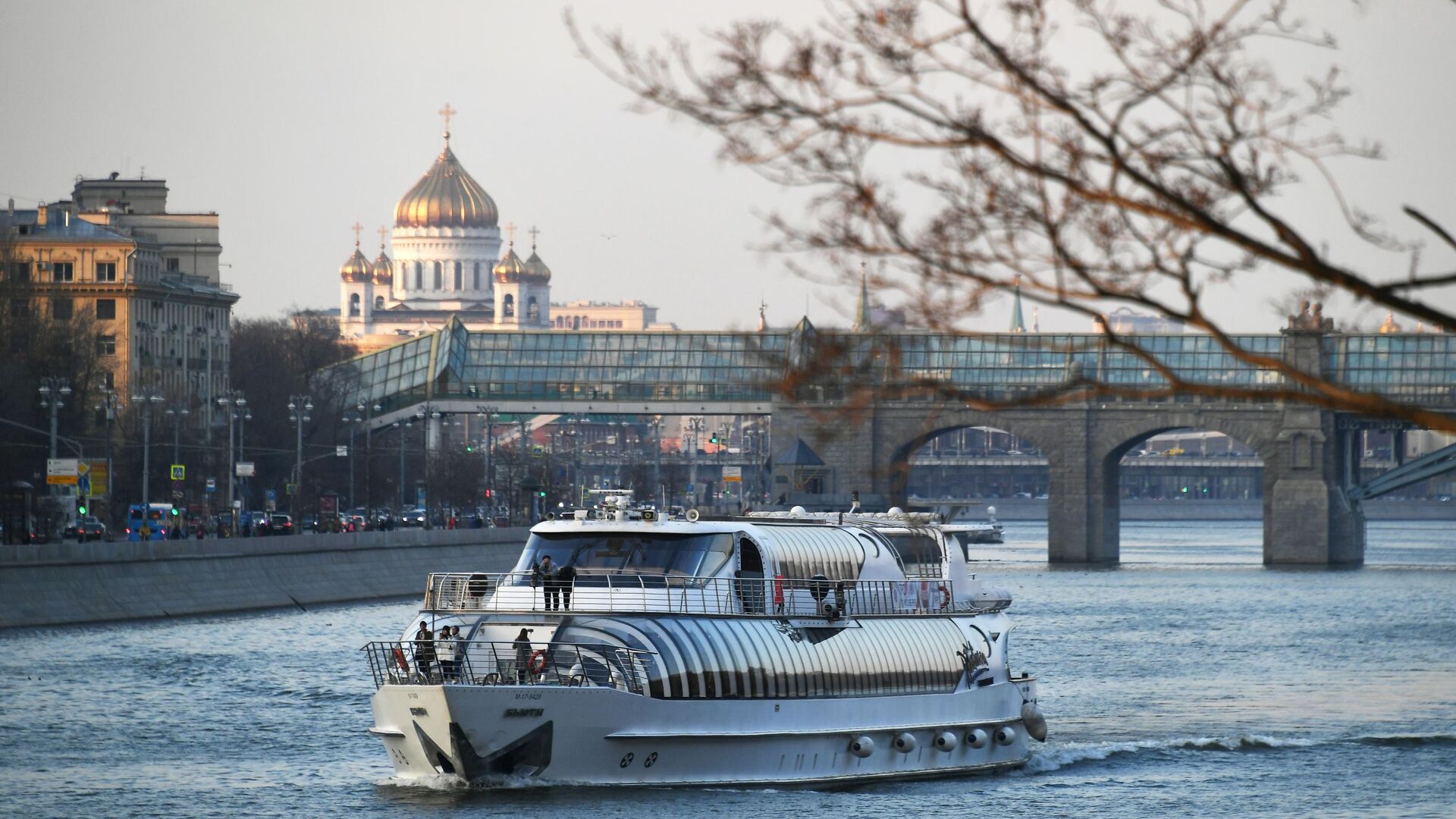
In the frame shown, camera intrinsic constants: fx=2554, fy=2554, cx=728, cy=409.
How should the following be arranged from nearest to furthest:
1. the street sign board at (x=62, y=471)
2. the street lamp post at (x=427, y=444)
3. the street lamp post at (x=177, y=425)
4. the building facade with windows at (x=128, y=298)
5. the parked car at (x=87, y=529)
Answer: the street sign board at (x=62, y=471) < the parked car at (x=87, y=529) < the street lamp post at (x=177, y=425) < the building facade with windows at (x=128, y=298) < the street lamp post at (x=427, y=444)

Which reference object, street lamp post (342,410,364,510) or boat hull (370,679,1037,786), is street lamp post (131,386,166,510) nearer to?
street lamp post (342,410,364,510)

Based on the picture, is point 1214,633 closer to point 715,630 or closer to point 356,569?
point 356,569

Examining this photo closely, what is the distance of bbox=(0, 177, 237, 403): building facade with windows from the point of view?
119500 millimetres

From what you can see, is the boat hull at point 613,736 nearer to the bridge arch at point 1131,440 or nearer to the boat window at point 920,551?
the boat window at point 920,551

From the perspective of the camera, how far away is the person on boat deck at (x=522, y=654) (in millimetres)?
30906

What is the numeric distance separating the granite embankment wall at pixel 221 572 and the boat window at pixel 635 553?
28547 mm

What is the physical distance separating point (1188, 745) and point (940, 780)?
22.9 ft

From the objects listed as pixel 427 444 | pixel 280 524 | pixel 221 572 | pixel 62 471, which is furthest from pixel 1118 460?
pixel 62 471

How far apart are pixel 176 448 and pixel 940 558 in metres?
56.4

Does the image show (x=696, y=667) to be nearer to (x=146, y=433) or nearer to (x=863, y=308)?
(x=863, y=308)

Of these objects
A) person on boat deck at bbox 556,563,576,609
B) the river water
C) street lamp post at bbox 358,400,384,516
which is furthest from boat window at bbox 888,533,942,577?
street lamp post at bbox 358,400,384,516

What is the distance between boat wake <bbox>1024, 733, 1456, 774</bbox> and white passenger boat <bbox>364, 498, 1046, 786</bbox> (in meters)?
1.06

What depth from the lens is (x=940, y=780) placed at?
116 feet

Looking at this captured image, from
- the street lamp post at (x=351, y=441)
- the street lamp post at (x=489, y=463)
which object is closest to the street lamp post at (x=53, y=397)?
the street lamp post at (x=351, y=441)
